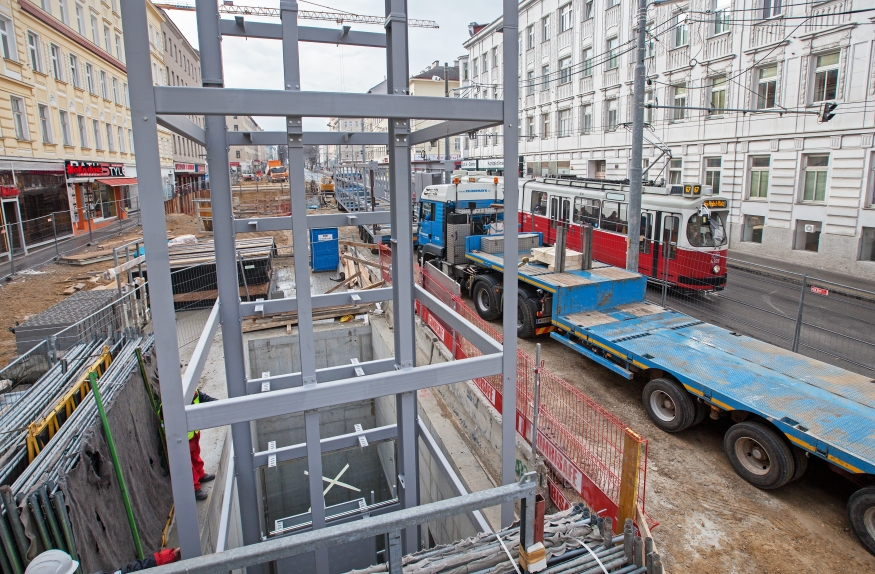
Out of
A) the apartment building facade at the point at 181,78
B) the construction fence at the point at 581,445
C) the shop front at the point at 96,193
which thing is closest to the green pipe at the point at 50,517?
the construction fence at the point at 581,445

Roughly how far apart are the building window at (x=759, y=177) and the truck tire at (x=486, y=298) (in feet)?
43.2

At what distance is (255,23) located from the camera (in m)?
4.57

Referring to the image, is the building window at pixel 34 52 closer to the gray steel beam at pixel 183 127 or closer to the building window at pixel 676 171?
the gray steel beam at pixel 183 127

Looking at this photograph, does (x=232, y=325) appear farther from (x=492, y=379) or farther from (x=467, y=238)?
(x=467, y=238)

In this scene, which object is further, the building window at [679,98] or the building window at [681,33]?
the building window at [679,98]

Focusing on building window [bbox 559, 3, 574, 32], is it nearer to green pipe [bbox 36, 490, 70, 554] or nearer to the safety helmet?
green pipe [bbox 36, 490, 70, 554]

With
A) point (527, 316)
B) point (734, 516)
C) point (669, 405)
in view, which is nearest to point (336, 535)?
point (734, 516)

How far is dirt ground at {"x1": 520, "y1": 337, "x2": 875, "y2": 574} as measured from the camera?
188 inches

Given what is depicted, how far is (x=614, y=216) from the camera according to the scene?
14180mm

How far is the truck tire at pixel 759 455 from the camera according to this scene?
543cm

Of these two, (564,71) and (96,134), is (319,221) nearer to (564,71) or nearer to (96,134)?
(96,134)

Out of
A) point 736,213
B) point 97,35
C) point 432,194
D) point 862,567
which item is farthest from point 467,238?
point 97,35

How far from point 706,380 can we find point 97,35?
30703 millimetres

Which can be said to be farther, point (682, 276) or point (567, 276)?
point (682, 276)
